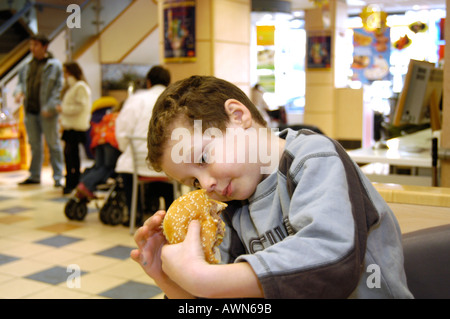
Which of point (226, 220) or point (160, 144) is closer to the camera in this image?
point (160, 144)

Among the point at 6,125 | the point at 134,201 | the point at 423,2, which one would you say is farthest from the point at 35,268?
the point at 423,2

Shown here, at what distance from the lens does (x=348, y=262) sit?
2.27ft

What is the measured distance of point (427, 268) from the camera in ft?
3.44

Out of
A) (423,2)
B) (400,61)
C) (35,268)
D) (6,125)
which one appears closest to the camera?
(35,268)

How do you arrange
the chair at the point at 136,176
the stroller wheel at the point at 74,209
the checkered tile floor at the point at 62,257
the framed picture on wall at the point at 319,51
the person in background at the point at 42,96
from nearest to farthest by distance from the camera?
the checkered tile floor at the point at 62,257 → the chair at the point at 136,176 → the stroller wheel at the point at 74,209 → the person in background at the point at 42,96 → the framed picture on wall at the point at 319,51

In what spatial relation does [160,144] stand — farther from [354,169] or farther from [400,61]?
[400,61]

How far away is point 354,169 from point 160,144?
36 cm

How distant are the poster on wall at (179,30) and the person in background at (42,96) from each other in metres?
1.44

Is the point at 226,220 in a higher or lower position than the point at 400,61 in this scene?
lower

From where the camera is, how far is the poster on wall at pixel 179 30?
5703 millimetres

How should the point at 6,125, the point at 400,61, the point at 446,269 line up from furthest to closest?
the point at 400,61, the point at 6,125, the point at 446,269

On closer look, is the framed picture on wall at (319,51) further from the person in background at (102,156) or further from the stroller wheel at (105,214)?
the stroller wheel at (105,214)

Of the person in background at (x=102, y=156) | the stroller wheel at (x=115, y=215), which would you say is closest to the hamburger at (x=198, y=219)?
the person in background at (x=102, y=156)

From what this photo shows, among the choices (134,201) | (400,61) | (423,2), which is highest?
(423,2)
